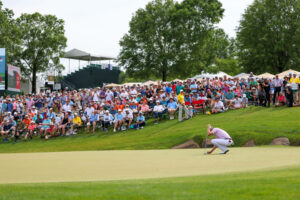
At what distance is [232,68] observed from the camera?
9006 centimetres

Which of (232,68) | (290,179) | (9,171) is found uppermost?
(232,68)

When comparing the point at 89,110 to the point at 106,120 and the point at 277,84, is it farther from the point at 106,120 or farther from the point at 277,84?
the point at 277,84

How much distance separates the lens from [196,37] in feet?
204

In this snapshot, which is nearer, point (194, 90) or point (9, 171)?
point (9, 171)

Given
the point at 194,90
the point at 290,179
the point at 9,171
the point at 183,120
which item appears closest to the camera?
the point at 290,179

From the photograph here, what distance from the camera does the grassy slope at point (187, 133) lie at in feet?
73.7

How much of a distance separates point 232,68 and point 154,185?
8336 cm

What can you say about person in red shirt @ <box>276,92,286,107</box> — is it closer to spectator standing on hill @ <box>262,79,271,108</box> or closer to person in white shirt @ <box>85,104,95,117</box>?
spectator standing on hill @ <box>262,79,271,108</box>

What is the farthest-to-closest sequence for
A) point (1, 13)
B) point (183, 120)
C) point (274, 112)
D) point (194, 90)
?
point (1, 13) → point (194, 90) → point (183, 120) → point (274, 112)

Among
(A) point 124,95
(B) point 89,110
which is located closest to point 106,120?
(B) point 89,110

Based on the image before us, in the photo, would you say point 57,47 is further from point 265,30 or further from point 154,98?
point 154,98

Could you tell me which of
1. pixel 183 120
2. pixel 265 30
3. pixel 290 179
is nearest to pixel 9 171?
pixel 290 179

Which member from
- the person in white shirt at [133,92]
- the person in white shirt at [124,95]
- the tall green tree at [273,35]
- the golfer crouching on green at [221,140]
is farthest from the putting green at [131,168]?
the tall green tree at [273,35]

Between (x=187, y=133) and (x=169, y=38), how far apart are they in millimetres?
40505
